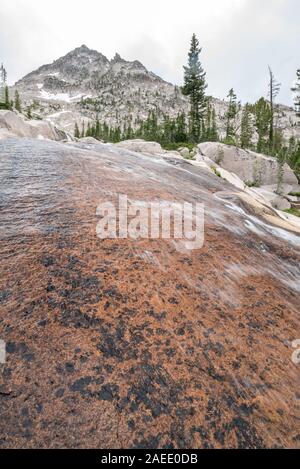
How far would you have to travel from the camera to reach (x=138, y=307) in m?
2.67

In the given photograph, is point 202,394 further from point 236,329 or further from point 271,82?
point 271,82

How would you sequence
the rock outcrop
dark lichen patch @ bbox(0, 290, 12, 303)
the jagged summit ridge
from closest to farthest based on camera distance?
dark lichen patch @ bbox(0, 290, 12, 303)
the rock outcrop
the jagged summit ridge

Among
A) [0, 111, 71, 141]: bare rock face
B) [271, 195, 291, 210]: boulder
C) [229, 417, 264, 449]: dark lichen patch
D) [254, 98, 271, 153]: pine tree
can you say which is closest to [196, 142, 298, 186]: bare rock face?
[271, 195, 291, 210]: boulder

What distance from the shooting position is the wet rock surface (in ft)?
5.99

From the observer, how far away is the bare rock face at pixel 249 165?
2373cm

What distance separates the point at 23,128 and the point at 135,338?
23032mm

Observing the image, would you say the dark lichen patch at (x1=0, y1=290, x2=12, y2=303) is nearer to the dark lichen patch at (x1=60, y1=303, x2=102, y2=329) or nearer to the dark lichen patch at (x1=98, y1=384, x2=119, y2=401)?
the dark lichen patch at (x1=60, y1=303, x2=102, y2=329)

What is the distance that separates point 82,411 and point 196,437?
78cm

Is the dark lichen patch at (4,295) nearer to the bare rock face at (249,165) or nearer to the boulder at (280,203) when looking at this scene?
the boulder at (280,203)

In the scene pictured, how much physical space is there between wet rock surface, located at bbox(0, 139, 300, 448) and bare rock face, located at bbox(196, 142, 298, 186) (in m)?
21.3

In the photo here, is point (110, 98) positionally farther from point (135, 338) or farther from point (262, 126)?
point (135, 338)

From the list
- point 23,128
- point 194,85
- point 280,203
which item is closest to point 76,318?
point 280,203

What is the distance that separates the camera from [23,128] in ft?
69.6

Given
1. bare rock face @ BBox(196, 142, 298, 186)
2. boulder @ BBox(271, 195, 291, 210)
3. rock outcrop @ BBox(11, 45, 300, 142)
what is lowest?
boulder @ BBox(271, 195, 291, 210)
